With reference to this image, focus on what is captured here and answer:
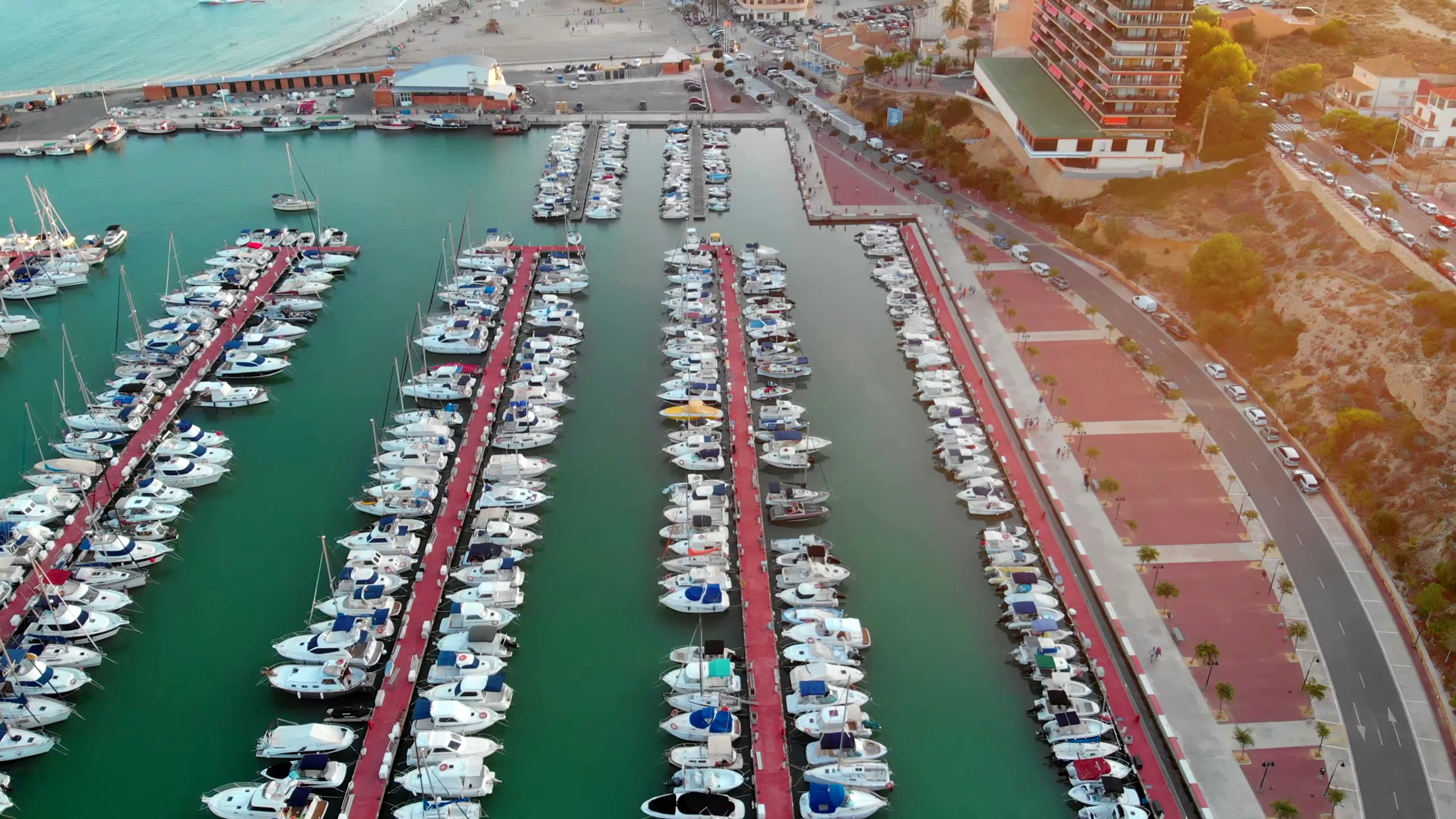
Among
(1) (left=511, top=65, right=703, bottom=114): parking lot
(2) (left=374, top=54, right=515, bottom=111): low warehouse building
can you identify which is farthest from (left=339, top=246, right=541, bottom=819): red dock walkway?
(1) (left=511, top=65, right=703, bottom=114): parking lot

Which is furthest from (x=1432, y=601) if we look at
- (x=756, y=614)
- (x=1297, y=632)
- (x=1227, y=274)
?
(x=1227, y=274)

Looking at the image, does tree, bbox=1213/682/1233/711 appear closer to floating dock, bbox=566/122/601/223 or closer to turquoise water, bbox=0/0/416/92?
floating dock, bbox=566/122/601/223

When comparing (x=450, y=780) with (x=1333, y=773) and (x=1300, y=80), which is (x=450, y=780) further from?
(x=1300, y=80)

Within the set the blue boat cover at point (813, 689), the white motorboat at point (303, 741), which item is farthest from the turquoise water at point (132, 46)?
the blue boat cover at point (813, 689)

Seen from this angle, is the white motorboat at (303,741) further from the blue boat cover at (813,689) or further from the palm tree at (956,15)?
the palm tree at (956,15)

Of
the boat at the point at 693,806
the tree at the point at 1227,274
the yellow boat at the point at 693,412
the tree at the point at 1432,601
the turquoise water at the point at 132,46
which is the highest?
the turquoise water at the point at 132,46
